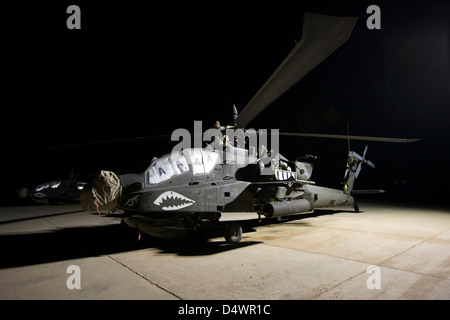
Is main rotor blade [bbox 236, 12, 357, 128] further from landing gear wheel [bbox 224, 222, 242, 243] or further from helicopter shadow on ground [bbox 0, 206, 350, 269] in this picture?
helicopter shadow on ground [bbox 0, 206, 350, 269]

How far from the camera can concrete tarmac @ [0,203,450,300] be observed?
3609 millimetres

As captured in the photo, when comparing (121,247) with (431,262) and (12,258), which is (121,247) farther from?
(431,262)

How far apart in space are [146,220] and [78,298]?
7.85 feet

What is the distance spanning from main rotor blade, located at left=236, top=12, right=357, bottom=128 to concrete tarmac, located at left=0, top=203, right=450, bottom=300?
3484 millimetres

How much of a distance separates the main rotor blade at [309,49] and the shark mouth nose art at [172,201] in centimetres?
270

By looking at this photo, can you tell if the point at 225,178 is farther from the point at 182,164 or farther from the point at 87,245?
the point at 87,245

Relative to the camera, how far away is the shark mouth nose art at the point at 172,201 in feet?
17.9

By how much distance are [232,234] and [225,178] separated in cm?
148

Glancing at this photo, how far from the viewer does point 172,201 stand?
560 centimetres

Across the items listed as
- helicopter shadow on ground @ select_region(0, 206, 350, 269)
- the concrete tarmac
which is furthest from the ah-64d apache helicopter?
the concrete tarmac

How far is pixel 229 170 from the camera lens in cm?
714

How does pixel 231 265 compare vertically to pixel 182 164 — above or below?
below

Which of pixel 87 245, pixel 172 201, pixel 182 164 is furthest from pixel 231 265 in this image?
pixel 87 245
